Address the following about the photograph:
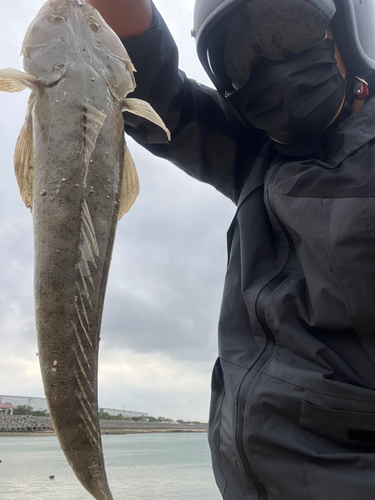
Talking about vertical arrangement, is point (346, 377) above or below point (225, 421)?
above

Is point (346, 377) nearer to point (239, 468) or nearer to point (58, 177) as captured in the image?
point (239, 468)

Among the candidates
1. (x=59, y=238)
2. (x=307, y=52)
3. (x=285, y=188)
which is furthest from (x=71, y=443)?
(x=307, y=52)

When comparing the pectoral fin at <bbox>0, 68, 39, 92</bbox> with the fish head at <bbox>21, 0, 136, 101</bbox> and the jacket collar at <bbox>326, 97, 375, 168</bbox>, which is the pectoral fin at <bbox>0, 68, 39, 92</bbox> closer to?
the fish head at <bbox>21, 0, 136, 101</bbox>

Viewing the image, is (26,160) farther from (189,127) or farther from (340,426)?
(340,426)

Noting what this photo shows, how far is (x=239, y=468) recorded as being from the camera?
2113mm

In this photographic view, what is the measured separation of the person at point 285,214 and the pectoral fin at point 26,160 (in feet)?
3.07

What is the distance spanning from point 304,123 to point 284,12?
747mm

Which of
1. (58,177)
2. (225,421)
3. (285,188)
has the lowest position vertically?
(225,421)

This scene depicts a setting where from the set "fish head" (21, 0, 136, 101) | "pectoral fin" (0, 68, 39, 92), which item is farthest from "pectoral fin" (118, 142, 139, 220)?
"pectoral fin" (0, 68, 39, 92)

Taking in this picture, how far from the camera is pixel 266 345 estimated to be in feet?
7.41

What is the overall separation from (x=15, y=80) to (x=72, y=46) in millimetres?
346

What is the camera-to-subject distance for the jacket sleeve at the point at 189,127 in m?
2.79

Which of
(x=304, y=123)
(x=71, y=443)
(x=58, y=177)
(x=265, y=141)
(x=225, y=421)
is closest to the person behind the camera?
(x=71, y=443)

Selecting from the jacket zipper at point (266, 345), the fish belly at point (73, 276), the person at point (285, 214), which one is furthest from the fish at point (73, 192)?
the jacket zipper at point (266, 345)
